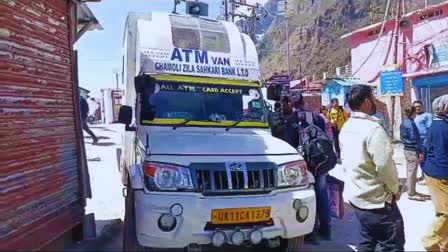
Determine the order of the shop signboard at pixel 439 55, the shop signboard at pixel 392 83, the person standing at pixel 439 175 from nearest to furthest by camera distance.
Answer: the person standing at pixel 439 175 → the shop signboard at pixel 392 83 → the shop signboard at pixel 439 55

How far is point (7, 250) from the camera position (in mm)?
3771

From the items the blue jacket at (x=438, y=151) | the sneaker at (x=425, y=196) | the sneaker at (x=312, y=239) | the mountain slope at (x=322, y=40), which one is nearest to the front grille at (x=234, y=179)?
the sneaker at (x=312, y=239)

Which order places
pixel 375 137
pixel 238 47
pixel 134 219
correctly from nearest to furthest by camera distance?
1. pixel 375 137
2. pixel 134 219
3. pixel 238 47

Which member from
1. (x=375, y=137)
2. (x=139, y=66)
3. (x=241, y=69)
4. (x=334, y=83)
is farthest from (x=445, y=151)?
(x=334, y=83)

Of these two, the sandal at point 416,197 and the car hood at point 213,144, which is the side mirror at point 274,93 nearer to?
the car hood at point 213,144

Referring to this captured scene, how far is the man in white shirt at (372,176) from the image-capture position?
3.61m

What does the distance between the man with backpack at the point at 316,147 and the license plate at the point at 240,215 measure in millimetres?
1514

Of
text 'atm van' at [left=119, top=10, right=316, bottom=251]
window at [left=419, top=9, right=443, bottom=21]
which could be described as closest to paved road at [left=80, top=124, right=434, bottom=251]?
text 'atm van' at [left=119, top=10, right=316, bottom=251]

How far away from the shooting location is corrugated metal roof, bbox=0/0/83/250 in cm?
399

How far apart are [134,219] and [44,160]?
1241 mm

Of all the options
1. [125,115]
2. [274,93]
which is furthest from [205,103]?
[274,93]

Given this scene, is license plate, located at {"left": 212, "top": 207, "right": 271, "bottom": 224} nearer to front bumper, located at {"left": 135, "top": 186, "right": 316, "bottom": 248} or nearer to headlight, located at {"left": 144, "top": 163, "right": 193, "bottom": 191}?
front bumper, located at {"left": 135, "top": 186, "right": 316, "bottom": 248}

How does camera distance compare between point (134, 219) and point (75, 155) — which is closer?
point (134, 219)

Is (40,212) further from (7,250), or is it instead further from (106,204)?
(106,204)
